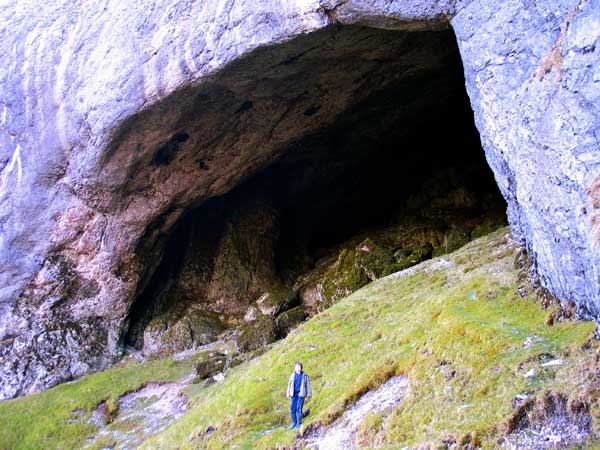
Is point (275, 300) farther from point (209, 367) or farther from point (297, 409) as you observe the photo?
point (297, 409)

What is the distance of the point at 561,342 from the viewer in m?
12.0

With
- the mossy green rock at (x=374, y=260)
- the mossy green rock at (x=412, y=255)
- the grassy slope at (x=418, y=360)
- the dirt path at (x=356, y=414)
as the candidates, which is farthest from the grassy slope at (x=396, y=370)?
the mossy green rock at (x=412, y=255)

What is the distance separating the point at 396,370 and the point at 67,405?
1812cm

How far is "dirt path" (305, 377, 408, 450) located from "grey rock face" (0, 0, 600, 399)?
187 inches

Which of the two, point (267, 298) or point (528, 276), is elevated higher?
point (528, 276)

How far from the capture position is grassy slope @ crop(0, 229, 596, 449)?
37.8ft

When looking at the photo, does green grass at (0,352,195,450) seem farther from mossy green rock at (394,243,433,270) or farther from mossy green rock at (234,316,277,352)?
mossy green rock at (394,243,433,270)

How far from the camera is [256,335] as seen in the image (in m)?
28.0

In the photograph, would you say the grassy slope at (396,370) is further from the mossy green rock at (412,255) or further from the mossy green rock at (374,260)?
the mossy green rock at (412,255)

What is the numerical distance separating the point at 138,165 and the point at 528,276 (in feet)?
66.0

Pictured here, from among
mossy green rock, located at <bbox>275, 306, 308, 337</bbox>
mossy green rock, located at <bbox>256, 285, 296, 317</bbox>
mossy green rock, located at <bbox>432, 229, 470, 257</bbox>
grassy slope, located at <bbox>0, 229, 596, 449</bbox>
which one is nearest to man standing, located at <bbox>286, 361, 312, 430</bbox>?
grassy slope, located at <bbox>0, 229, 596, 449</bbox>

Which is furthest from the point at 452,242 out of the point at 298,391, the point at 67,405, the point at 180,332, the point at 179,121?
the point at 67,405

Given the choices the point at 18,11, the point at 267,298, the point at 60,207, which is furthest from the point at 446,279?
the point at 18,11

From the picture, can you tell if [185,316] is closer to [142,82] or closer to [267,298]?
[267,298]
